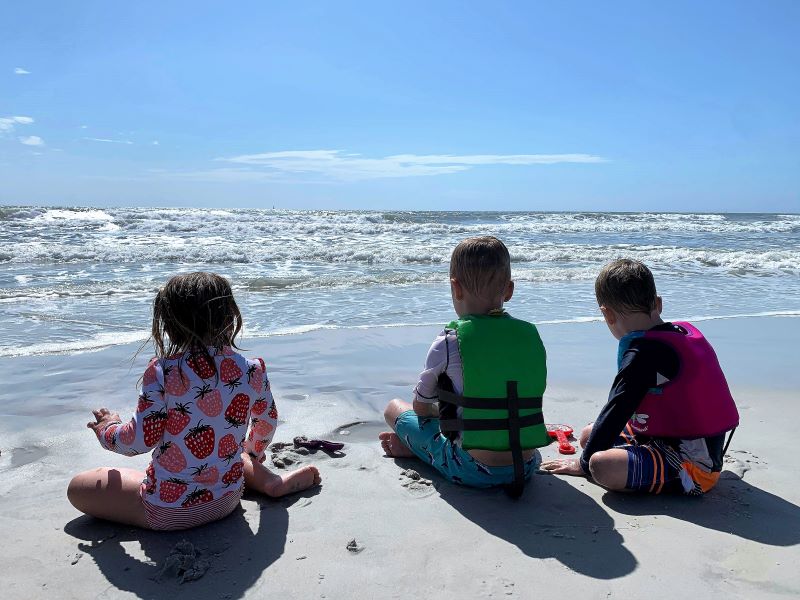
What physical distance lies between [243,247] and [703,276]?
10505 millimetres

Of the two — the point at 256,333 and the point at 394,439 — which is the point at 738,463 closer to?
the point at 394,439

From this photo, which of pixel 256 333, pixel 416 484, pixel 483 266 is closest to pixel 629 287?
pixel 483 266

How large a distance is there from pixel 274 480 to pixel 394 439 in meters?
0.70

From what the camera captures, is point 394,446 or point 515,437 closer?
point 515,437

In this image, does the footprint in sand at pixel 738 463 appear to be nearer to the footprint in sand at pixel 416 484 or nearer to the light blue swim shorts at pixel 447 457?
the light blue swim shorts at pixel 447 457

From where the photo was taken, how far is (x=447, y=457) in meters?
2.85

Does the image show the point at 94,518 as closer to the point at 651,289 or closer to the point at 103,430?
the point at 103,430

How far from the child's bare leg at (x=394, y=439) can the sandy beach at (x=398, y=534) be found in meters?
0.05

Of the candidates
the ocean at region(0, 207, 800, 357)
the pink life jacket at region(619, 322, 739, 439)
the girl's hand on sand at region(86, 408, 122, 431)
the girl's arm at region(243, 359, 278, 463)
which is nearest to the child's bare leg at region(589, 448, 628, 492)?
the pink life jacket at region(619, 322, 739, 439)

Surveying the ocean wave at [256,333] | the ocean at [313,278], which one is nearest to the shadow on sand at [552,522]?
the ocean wave at [256,333]

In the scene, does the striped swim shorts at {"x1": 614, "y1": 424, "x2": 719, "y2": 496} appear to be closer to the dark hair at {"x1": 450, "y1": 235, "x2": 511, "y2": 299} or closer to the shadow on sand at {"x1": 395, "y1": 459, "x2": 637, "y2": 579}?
the shadow on sand at {"x1": 395, "y1": 459, "x2": 637, "y2": 579}

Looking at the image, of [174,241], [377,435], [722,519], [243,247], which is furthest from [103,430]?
[174,241]

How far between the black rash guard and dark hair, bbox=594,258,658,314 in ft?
0.61

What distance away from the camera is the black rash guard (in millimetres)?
2629
